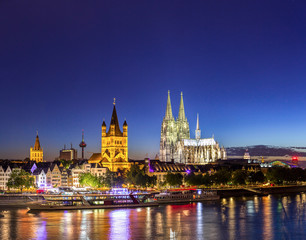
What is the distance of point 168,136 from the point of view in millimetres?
183250

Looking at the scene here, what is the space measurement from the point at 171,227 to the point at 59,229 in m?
12.0

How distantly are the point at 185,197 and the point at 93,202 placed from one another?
19068 millimetres

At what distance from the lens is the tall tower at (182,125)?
606 feet

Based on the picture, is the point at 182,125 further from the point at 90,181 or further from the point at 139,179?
the point at 90,181

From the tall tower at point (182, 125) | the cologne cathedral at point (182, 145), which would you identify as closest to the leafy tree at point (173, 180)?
the cologne cathedral at point (182, 145)

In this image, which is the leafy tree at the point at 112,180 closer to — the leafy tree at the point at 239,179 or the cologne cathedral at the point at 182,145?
the leafy tree at the point at 239,179

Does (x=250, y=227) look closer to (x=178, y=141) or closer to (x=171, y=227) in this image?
(x=171, y=227)

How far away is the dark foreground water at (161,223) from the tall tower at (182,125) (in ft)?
348

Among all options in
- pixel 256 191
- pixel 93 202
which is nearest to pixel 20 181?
pixel 93 202

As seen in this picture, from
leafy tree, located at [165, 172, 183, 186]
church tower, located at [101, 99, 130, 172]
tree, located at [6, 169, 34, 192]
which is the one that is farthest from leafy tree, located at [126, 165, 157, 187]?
tree, located at [6, 169, 34, 192]

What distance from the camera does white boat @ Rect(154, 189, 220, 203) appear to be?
295 feet

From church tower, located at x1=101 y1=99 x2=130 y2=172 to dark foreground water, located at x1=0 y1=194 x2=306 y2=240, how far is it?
5378cm

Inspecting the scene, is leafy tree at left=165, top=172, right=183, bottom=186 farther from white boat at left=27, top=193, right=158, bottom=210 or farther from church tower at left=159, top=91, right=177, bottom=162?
church tower at left=159, top=91, right=177, bottom=162

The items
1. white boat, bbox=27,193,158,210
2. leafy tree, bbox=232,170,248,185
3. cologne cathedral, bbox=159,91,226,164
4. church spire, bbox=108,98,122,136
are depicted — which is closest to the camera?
white boat, bbox=27,193,158,210
